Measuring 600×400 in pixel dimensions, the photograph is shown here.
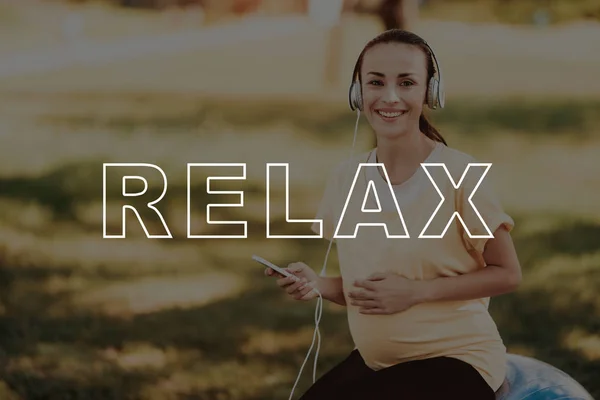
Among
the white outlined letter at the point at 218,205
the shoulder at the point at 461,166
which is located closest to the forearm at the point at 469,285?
the shoulder at the point at 461,166

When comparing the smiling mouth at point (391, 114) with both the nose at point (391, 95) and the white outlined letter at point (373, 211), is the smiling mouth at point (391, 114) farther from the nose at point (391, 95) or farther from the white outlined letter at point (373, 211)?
the white outlined letter at point (373, 211)

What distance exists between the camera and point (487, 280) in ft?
9.72

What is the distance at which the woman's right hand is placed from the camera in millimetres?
3078

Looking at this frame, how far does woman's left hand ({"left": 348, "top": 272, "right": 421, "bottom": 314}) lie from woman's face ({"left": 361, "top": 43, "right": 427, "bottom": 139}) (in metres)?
0.41

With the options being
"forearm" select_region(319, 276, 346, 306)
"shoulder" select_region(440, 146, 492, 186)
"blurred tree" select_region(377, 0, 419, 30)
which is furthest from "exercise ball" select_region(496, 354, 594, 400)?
"blurred tree" select_region(377, 0, 419, 30)

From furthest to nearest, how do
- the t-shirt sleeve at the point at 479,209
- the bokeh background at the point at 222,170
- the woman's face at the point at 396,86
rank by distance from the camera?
the bokeh background at the point at 222,170 → the woman's face at the point at 396,86 → the t-shirt sleeve at the point at 479,209

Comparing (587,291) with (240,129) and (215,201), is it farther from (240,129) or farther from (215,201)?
(240,129)

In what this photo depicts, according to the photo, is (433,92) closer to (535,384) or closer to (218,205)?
(535,384)

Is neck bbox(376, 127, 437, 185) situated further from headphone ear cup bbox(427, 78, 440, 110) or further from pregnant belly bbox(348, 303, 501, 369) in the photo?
pregnant belly bbox(348, 303, 501, 369)

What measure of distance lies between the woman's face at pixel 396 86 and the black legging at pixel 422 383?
65 cm

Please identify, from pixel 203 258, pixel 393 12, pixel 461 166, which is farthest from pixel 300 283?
pixel 393 12

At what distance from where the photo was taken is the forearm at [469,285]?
2943mm

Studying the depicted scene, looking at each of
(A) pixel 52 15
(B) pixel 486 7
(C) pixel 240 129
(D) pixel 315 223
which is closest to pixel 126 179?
(C) pixel 240 129

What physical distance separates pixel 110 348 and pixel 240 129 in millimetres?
8138
